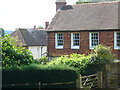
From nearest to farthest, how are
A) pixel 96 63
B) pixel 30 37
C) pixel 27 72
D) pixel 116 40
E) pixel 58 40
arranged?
pixel 27 72, pixel 96 63, pixel 116 40, pixel 58 40, pixel 30 37

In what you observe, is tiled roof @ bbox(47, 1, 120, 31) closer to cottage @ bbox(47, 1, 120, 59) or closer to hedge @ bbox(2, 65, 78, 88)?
cottage @ bbox(47, 1, 120, 59)

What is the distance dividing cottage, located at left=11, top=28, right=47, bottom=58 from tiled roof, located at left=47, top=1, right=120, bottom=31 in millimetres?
10727

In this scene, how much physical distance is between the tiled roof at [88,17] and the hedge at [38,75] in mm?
14190

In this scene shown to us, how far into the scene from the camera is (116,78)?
23.1 meters

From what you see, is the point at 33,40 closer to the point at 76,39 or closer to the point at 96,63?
the point at 76,39

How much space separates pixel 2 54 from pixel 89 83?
20.1ft

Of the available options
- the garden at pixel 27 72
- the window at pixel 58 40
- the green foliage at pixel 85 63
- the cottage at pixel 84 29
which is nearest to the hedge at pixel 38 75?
the garden at pixel 27 72

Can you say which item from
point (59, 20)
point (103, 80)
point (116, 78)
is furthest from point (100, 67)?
point (59, 20)

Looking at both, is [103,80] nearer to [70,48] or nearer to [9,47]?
[9,47]

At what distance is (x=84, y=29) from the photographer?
30000 millimetres

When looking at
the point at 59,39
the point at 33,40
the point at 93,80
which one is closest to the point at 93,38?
the point at 59,39

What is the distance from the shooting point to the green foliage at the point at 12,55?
15.6 meters

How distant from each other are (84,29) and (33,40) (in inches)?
715

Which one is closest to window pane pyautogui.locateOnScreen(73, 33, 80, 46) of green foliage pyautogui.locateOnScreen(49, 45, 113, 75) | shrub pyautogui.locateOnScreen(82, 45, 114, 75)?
shrub pyautogui.locateOnScreen(82, 45, 114, 75)
